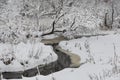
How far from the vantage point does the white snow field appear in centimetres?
703

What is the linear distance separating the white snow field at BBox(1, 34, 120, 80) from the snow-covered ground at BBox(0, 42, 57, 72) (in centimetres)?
121

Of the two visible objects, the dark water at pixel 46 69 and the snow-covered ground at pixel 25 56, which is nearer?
the dark water at pixel 46 69

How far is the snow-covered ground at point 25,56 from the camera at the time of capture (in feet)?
34.0

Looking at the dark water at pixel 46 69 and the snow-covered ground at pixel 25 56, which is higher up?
the snow-covered ground at pixel 25 56

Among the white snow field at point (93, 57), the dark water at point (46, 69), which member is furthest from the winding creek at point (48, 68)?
the white snow field at point (93, 57)

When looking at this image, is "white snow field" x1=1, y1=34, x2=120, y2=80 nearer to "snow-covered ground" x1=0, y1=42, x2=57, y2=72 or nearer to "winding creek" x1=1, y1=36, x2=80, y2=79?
"winding creek" x1=1, y1=36, x2=80, y2=79

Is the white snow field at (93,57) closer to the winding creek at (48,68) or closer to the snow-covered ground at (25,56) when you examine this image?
the winding creek at (48,68)

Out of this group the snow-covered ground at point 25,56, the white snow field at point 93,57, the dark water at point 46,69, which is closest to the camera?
the white snow field at point 93,57

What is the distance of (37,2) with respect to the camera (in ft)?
53.8

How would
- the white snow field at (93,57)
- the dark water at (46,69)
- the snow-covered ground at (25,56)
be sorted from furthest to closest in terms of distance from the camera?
the snow-covered ground at (25,56)
the dark water at (46,69)
the white snow field at (93,57)

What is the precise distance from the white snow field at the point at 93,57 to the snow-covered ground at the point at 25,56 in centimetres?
121

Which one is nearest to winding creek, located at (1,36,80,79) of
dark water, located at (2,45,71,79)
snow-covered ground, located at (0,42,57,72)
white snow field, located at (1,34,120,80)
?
dark water, located at (2,45,71,79)

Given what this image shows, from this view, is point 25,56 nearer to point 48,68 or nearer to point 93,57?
point 48,68

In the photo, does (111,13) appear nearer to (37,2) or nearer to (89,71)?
(37,2)
